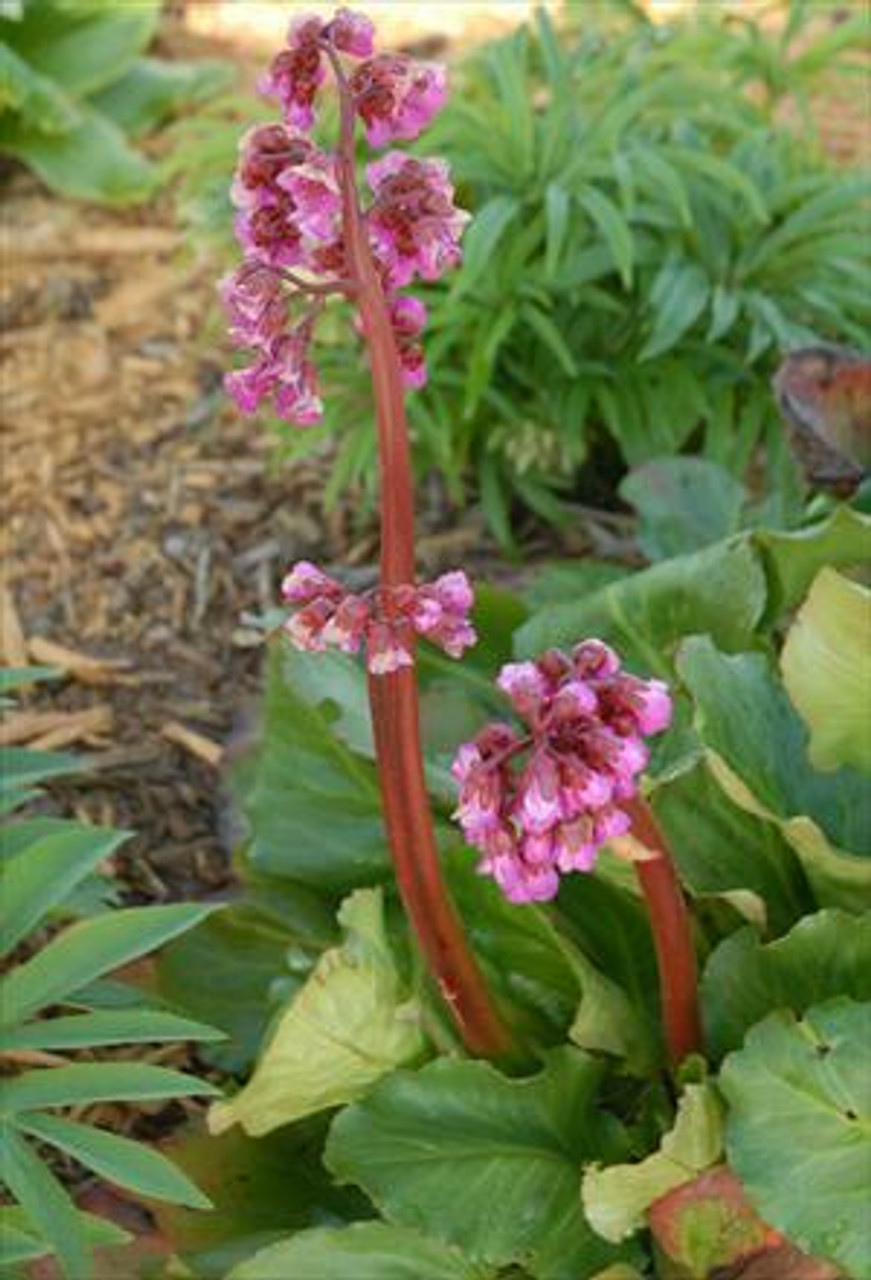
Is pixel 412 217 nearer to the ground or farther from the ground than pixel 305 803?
farther from the ground

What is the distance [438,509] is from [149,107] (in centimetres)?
133

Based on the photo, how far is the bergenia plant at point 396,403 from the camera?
1625 mm

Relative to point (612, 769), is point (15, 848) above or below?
below

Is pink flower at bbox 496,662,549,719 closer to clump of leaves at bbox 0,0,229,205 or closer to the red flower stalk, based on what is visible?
the red flower stalk

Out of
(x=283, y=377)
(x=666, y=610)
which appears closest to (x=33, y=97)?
(x=666, y=610)

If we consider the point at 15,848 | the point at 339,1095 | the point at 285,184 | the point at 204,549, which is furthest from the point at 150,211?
the point at 285,184

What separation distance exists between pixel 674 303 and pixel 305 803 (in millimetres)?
1224

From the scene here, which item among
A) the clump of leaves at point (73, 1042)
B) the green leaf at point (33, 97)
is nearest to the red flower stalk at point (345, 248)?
the clump of leaves at point (73, 1042)

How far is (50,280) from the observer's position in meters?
4.30

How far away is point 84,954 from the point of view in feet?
7.39

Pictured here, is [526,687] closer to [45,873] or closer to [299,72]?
[299,72]

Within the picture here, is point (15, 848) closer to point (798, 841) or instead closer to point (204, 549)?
point (798, 841)

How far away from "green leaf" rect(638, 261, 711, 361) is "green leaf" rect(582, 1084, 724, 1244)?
1580 mm

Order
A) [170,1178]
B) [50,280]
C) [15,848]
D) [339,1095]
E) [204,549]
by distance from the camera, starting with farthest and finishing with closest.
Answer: [50,280]
[204,549]
[15,848]
[339,1095]
[170,1178]
